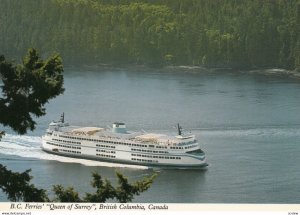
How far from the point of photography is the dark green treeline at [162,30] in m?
5.79

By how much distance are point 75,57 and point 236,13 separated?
2.20 m

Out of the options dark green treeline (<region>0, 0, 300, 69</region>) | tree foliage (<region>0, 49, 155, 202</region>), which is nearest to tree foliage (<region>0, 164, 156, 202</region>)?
tree foliage (<region>0, 49, 155, 202</region>)

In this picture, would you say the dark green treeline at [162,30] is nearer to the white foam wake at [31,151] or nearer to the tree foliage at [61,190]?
the white foam wake at [31,151]

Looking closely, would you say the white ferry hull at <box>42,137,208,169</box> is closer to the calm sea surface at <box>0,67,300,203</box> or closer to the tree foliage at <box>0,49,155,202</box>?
the calm sea surface at <box>0,67,300,203</box>

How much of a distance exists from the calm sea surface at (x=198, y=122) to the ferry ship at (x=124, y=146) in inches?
3.4

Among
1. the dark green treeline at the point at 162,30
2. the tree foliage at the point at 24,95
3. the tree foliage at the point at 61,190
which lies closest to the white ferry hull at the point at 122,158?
the dark green treeline at the point at 162,30

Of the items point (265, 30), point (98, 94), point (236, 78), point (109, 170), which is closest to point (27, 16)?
point (98, 94)

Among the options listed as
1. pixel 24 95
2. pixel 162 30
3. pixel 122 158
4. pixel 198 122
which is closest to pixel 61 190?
pixel 24 95

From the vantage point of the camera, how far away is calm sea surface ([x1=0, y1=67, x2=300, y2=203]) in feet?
18.3

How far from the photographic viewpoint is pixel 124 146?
6.79 metres

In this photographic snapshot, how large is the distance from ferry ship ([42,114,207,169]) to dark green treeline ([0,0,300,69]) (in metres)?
0.63

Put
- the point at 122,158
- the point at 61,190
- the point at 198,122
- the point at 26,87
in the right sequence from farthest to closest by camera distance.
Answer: the point at 122,158
the point at 198,122
the point at 61,190
the point at 26,87

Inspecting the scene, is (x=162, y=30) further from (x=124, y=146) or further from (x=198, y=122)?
(x=198, y=122)

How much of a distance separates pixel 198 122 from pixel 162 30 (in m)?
1.14
